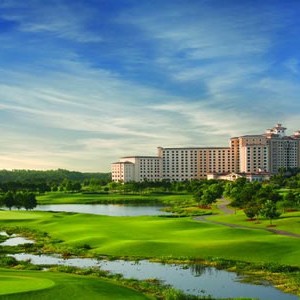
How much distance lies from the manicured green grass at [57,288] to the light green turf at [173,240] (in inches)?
537

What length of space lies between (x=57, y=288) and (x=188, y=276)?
1169cm

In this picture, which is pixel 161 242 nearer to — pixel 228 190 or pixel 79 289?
pixel 79 289

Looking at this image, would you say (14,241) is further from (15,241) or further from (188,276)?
(188,276)

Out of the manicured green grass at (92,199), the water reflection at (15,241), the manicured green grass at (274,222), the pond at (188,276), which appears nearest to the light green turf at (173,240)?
the water reflection at (15,241)

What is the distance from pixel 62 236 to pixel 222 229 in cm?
1812

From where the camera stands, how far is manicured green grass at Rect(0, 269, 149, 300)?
25589 millimetres

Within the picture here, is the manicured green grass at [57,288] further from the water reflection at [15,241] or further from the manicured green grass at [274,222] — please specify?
the manicured green grass at [274,222]

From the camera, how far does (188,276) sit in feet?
118

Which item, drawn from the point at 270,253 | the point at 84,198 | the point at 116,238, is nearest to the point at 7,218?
the point at 116,238

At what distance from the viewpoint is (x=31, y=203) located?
343ft

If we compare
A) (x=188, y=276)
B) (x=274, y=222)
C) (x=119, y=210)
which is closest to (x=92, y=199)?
(x=119, y=210)

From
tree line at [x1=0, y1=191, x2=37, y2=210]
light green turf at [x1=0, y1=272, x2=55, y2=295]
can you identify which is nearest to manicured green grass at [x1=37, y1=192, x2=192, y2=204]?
tree line at [x1=0, y1=191, x2=37, y2=210]

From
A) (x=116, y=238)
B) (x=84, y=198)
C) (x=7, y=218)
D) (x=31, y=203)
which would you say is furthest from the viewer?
(x=84, y=198)

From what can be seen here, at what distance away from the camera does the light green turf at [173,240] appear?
4325 cm
